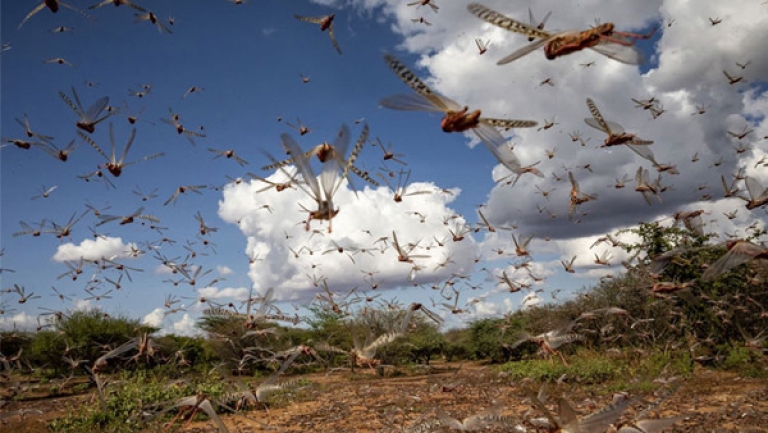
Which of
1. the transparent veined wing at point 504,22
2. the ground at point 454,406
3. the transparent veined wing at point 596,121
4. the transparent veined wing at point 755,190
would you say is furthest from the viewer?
the ground at point 454,406

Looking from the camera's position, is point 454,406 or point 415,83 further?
point 454,406

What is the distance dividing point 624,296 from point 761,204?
2399 cm

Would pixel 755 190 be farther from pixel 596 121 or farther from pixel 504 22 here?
pixel 504 22

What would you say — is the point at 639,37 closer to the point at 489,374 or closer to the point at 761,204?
the point at 761,204

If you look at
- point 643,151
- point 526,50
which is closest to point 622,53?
point 526,50

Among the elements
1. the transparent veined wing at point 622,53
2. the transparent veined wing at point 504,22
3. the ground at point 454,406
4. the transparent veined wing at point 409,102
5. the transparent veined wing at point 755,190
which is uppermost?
the transparent veined wing at point 504,22

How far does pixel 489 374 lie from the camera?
75.8 ft

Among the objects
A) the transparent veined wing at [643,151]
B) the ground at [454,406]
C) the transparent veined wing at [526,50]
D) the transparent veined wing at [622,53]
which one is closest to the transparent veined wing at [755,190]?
the transparent veined wing at [643,151]

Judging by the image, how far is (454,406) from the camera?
13680 millimetres

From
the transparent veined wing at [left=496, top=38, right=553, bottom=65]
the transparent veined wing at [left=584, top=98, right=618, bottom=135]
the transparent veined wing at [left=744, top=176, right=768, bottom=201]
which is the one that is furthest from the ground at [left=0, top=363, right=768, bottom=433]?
the transparent veined wing at [left=496, top=38, right=553, bottom=65]

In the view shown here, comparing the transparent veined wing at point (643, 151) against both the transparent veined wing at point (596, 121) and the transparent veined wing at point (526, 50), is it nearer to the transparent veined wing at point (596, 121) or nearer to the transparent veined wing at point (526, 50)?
the transparent veined wing at point (596, 121)

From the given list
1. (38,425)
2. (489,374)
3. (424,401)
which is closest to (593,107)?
(424,401)

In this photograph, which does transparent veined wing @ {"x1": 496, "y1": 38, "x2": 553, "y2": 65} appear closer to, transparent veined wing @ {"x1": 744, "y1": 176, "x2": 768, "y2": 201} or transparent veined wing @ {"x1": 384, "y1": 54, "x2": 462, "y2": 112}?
transparent veined wing @ {"x1": 384, "y1": 54, "x2": 462, "y2": 112}

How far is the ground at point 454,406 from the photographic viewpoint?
10.0m
